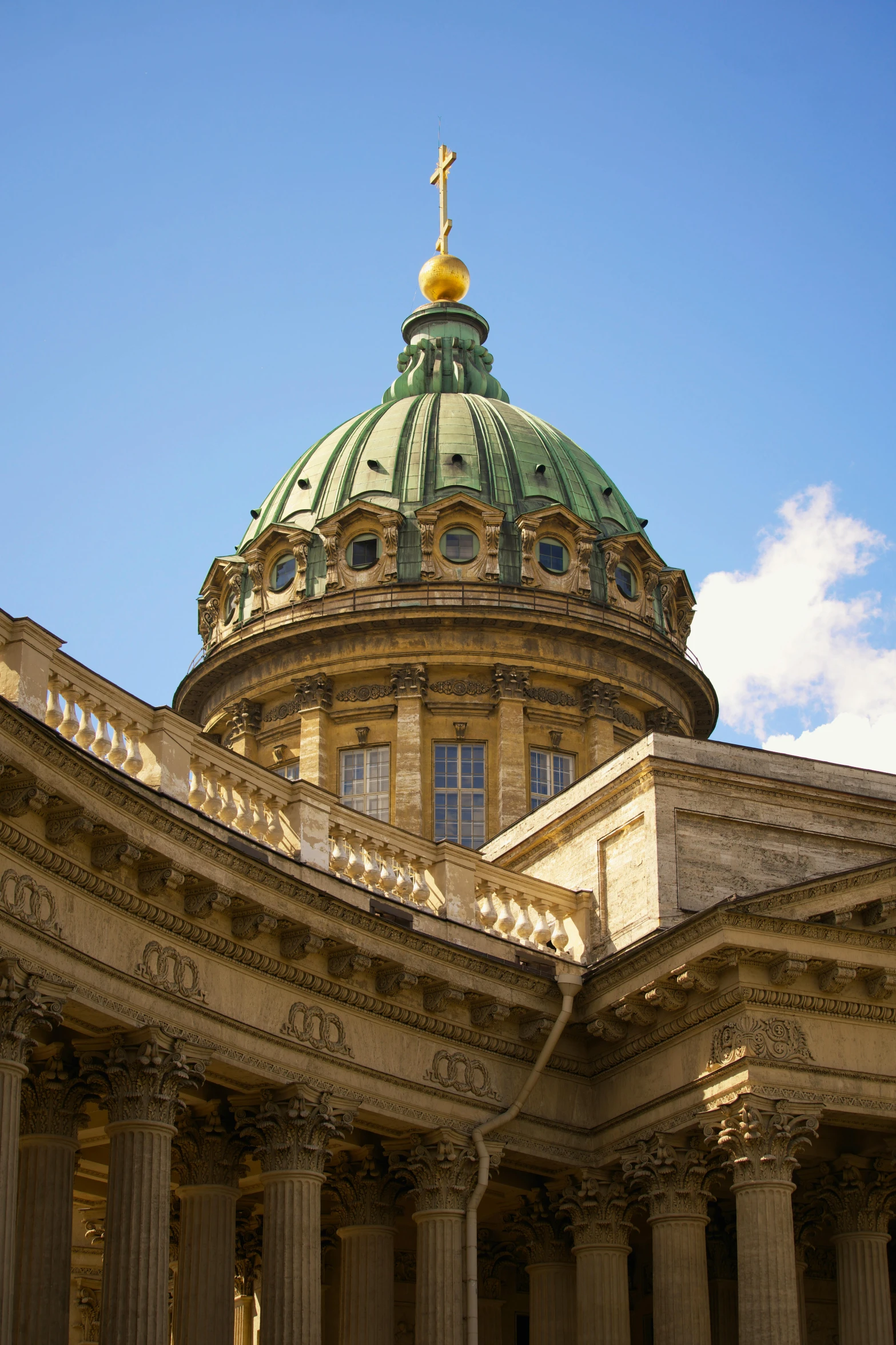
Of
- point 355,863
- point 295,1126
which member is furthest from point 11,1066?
point 355,863

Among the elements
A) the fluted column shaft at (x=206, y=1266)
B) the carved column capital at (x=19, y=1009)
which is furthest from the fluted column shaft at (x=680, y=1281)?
the carved column capital at (x=19, y=1009)

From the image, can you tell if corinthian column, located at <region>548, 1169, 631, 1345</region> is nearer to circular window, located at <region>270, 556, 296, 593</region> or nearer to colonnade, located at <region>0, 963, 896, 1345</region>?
colonnade, located at <region>0, 963, 896, 1345</region>

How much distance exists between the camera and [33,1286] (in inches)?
717

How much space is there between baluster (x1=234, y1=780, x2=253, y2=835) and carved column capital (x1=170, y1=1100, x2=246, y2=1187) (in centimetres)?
312

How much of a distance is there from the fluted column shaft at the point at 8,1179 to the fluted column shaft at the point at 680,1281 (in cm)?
831

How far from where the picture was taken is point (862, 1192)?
23.9 metres

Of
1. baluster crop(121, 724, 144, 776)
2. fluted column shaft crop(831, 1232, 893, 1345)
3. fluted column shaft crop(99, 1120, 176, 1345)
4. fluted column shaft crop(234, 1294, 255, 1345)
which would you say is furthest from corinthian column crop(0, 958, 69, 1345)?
fluted column shaft crop(234, 1294, 255, 1345)

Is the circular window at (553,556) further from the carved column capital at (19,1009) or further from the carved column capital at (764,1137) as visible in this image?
the carved column capital at (19,1009)

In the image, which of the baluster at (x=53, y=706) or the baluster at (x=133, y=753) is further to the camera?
the baluster at (x=133, y=753)

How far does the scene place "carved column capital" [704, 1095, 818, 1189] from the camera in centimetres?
2120

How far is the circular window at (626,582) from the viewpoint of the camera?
45406 mm

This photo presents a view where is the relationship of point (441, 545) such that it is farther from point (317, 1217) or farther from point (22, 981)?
point (22, 981)

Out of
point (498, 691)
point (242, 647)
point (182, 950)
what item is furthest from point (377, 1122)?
point (242, 647)

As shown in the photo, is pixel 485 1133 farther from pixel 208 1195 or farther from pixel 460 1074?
pixel 208 1195
